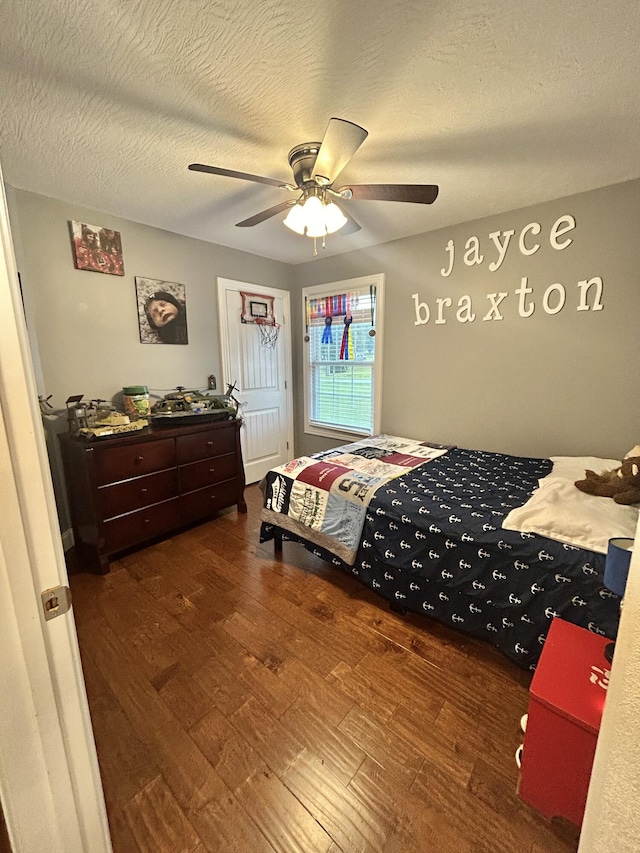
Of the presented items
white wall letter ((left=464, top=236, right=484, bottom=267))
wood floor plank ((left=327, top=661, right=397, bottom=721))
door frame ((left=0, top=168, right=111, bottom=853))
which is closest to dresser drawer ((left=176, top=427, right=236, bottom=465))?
wood floor plank ((left=327, top=661, right=397, bottom=721))

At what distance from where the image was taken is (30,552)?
1.95 feet

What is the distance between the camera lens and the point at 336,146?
1380mm

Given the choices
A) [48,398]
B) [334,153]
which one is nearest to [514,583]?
[334,153]

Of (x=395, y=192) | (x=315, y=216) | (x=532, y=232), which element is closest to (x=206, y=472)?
(x=315, y=216)

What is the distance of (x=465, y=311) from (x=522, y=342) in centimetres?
50

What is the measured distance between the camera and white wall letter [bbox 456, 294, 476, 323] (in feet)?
9.01

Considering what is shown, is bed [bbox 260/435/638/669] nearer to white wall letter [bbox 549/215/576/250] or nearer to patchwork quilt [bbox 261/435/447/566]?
patchwork quilt [bbox 261/435/447/566]

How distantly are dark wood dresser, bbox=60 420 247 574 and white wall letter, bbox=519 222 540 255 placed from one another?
2.51m

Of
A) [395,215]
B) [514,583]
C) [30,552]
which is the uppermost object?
[395,215]

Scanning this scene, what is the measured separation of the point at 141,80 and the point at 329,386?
2.73m

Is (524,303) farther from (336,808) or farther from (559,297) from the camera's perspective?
(336,808)

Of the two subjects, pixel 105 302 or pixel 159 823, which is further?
pixel 105 302

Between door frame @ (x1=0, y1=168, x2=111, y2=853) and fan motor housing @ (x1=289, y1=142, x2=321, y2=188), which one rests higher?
fan motor housing @ (x1=289, y1=142, x2=321, y2=188)

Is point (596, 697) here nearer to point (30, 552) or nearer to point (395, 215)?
point (30, 552)
